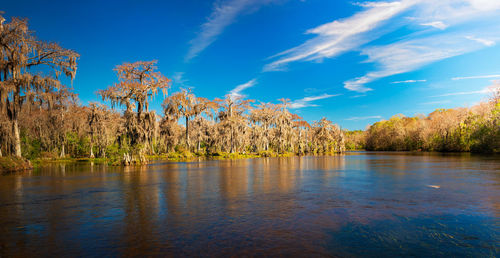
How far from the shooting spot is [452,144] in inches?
3078

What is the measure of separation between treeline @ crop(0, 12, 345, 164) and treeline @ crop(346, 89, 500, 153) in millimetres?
41175

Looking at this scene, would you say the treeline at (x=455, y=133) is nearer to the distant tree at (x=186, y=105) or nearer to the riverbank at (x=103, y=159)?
the riverbank at (x=103, y=159)

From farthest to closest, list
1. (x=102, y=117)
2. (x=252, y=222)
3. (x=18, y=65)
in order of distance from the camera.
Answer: (x=102, y=117), (x=18, y=65), (x=252, y=222)

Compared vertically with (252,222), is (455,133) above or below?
above

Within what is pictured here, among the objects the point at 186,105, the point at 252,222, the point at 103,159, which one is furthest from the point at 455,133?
the point at 252,222

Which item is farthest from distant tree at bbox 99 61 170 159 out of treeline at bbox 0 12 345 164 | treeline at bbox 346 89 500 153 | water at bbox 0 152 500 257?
treeline at bbox 346 89 500 153

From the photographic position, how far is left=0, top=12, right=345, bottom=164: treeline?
28.7 m

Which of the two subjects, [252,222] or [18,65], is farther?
[18,65]

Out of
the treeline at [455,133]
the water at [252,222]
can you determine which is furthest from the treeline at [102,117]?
the treeline at [455,133]

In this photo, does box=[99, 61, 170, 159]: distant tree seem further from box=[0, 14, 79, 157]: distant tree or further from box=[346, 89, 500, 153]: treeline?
box=[346, 89, 500, 153]: treeline

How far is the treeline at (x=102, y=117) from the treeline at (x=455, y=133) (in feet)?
135

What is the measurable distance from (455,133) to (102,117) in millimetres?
86373

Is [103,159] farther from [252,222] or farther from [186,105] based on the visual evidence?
[252,222]

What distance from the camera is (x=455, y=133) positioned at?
7712 centimetres
